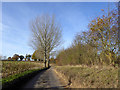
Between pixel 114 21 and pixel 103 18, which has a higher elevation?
pixel 103 18

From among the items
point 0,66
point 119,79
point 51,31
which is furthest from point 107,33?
point 51,31

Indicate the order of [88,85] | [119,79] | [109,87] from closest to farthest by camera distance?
[109,87], [119,79], [88,85]

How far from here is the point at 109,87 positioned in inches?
149

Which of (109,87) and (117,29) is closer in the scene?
(109,87)

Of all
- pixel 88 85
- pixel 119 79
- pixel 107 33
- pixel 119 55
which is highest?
pixel 107 33

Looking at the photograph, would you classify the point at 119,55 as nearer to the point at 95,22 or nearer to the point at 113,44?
the point at 113,44

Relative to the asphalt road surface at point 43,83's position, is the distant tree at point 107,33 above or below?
above

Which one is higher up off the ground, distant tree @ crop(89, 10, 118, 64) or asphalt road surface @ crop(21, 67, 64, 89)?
distant tree @ crop(89, 10, 118, 64)

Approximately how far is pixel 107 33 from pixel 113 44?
0.87m

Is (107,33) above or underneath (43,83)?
above

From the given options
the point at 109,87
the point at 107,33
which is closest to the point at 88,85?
the point at 109,87

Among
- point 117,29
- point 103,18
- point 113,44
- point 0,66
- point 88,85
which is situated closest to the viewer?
point 88,85

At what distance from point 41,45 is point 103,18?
21159 millimetres

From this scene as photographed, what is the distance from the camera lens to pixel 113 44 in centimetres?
679
